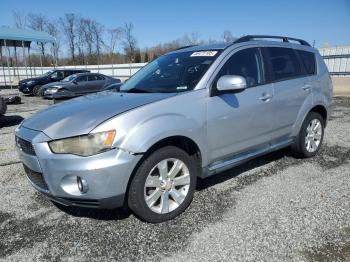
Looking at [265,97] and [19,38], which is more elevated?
[19,38]

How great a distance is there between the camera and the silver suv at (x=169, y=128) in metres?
3.07

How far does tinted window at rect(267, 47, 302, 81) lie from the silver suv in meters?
0.02

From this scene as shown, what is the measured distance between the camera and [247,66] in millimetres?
4395

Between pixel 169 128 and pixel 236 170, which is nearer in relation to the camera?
pixel 169 128

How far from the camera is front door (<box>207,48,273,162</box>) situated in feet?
12.6

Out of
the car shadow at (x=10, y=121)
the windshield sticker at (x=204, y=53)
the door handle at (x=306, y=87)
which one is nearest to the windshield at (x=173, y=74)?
the windshield sticker at (x=204, y=53)

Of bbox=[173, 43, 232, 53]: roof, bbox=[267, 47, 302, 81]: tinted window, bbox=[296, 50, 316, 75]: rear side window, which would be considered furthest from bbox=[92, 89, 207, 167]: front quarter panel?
bbox=[296, 50, 316, 75]: rear side window

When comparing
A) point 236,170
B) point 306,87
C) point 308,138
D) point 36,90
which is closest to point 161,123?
point 236,170

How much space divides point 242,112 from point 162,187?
1.38 metres

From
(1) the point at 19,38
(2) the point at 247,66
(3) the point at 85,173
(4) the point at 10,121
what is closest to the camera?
(3) the point at 85,173

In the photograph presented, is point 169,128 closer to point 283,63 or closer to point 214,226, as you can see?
point 214,226

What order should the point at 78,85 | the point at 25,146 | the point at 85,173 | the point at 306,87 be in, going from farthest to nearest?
the point at 78,85 < the point at 306,87 < the point at 25,146 < the point at 85,173

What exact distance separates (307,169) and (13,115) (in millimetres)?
9880

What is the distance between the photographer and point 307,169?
5.14 metres
